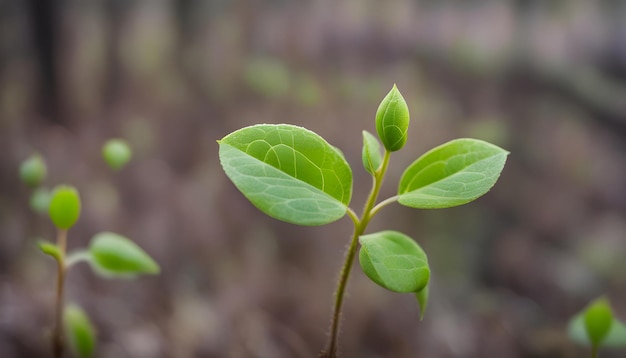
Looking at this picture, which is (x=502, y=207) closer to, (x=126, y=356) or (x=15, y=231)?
(x=126, y=356)

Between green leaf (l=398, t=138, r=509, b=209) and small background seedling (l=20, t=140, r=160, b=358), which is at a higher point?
green leaf (l=398, t=138, r=509, b=209)

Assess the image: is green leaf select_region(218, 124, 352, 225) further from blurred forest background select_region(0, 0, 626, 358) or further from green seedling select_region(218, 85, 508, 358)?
blurred forest background select_region(0, 0, 626, 358)

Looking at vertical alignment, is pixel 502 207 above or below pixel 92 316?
above

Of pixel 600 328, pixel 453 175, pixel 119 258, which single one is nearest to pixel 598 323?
pixel 600 328

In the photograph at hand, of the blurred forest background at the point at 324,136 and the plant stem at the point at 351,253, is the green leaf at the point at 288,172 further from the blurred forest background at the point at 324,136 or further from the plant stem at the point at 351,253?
the blurred forest background at the point at 324,136

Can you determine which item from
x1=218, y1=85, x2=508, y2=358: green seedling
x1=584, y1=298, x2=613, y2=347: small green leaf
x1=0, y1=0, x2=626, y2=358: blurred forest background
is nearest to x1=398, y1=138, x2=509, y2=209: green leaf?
x1=218, y1=85, x2=508, y2=358: green seedling

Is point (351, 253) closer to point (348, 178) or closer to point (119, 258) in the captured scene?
point (348, 178)

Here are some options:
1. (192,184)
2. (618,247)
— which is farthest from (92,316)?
(618,247)

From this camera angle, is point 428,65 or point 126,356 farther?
point 428,65
